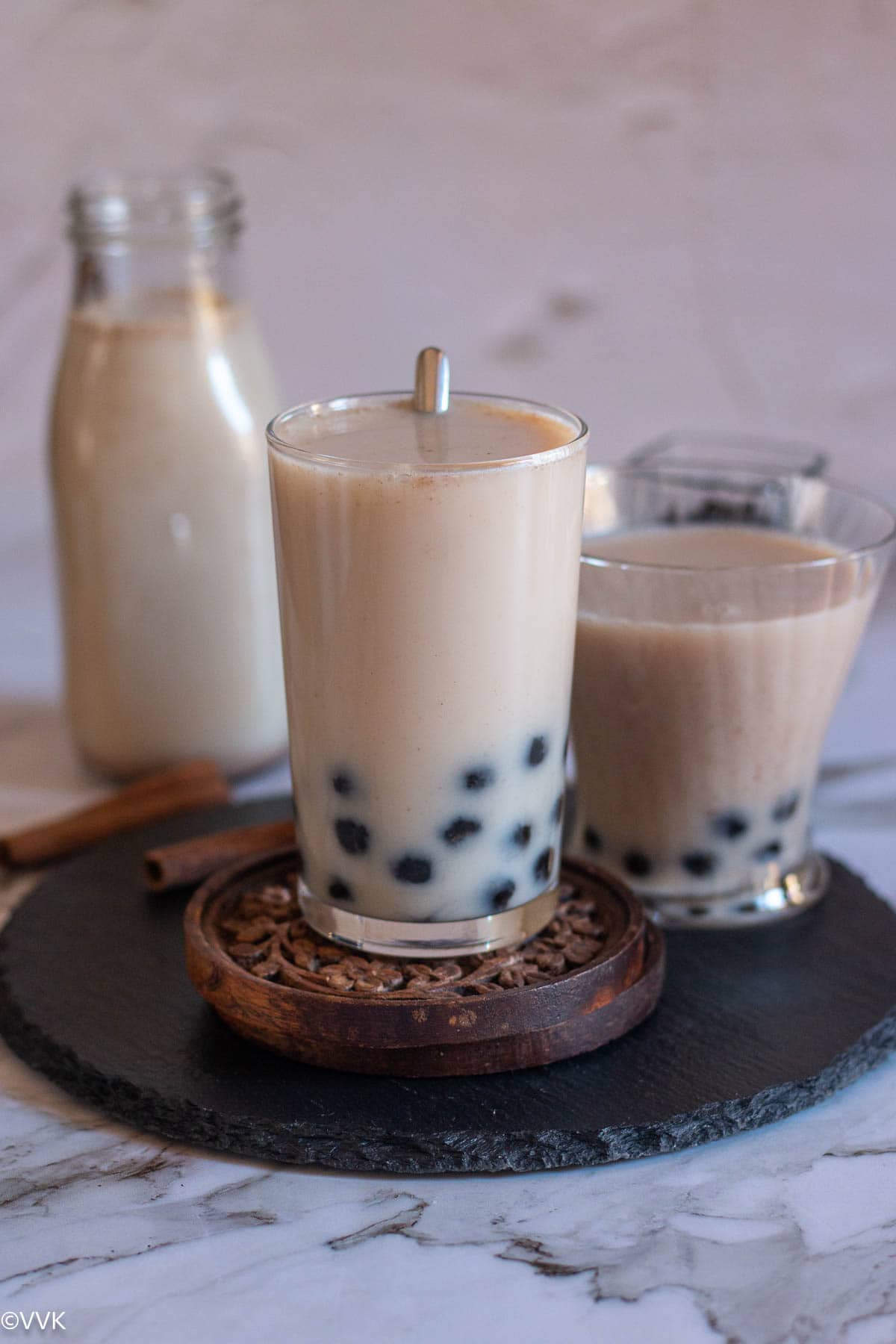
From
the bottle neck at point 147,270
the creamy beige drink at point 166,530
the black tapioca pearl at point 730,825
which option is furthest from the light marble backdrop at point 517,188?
the black tapioca pearl at point 730,825

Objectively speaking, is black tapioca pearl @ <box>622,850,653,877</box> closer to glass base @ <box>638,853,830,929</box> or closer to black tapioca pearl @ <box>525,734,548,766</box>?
glass base @ <box>638,853,830,929</box>

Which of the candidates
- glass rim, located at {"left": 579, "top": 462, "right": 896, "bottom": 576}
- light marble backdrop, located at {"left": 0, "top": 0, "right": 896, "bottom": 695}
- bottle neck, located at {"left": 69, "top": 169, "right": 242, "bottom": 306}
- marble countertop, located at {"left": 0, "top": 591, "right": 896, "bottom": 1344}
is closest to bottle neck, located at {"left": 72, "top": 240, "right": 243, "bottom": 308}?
bottle neck, located at {"left": 69, "top": 169, "right": 242, "bottom": 306}

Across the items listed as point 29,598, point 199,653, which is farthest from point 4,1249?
point 29,598

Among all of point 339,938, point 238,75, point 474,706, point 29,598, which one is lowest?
point 29,598

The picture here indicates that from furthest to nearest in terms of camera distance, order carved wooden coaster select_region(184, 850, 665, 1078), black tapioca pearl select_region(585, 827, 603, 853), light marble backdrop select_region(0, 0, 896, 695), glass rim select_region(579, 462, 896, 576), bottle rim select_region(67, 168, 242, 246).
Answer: light marble backdrop select_region(0, 0, 896, 695) → bottle rim select_region(67, 168, 242, 246) → black tapioca pearl select_region(585, 827, 603, 853) → glass rim select_region(579, 462, 896, 576) → carved wooden coaster select_region(184, 850, 665, 1078)

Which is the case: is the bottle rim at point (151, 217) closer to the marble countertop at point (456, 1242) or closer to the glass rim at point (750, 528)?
the glass rim at point (750, 528)

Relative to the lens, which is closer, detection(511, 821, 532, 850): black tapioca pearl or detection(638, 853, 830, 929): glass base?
detection(511, 821, 532, 850): black tapioca pearl

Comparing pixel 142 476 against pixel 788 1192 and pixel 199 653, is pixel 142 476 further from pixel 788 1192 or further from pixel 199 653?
pixel 788 1192
